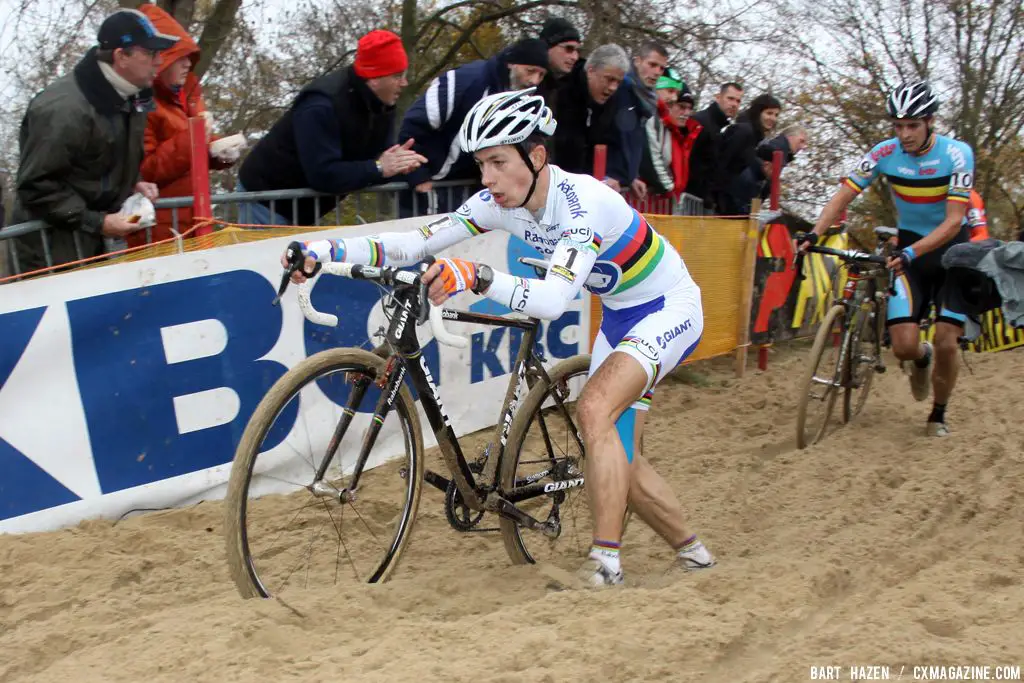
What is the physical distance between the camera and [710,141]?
9.66 meters

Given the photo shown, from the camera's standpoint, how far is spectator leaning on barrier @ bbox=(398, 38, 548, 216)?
6.70 m

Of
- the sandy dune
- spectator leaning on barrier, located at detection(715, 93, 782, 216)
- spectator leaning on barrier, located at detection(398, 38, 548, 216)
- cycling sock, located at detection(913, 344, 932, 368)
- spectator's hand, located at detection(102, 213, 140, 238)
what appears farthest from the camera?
spectator leaning on barrier, located at detection(715, 93, 782, 216)

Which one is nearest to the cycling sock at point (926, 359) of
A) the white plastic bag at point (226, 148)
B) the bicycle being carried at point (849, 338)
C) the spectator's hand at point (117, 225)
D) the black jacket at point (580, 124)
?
the bicycle being carried at point (849, 338)

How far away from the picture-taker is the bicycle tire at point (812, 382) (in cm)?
735

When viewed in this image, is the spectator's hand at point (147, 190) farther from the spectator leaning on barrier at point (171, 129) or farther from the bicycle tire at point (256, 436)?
the bicycle tire at point (256, 436)

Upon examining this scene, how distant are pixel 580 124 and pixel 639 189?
2.84 ft

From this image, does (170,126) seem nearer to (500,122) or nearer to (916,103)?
(500,122)

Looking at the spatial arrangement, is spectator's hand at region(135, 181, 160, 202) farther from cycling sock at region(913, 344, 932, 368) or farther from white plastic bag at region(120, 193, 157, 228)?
cycling sock at region(913, 344, 932, 368)

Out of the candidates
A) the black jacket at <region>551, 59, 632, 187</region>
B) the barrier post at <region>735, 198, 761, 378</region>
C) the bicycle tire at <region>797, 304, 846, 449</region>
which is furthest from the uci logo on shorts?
the barrier post at <region>735, 198, 761, 378</region>

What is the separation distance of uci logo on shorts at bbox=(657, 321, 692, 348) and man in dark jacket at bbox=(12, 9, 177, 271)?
9.05 feet

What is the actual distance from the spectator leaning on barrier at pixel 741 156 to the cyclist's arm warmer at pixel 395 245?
5.90 m

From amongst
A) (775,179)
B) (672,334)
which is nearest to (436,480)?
(672,334)

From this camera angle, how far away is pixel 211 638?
3.45m

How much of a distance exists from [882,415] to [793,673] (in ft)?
18.3
